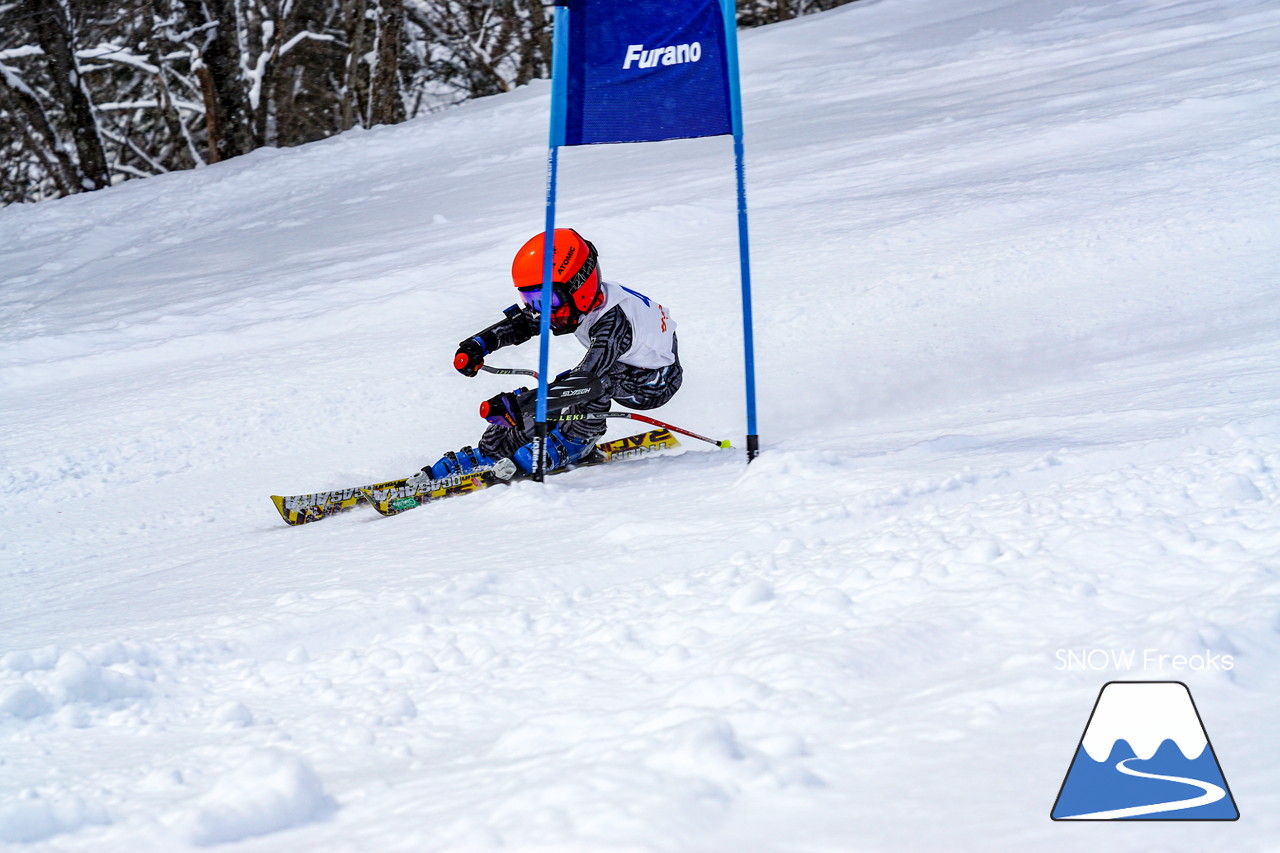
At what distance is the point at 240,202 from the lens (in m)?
11.7

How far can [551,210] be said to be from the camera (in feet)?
14.8

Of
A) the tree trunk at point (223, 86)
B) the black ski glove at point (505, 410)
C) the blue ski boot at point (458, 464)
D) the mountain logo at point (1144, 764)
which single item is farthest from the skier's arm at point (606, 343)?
the tree trunk at point (223, 86)

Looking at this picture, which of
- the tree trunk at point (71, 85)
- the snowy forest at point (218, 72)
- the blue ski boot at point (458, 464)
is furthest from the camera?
the snowy forest at point (218, 72)

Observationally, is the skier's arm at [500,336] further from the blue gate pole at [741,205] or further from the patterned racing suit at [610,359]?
the blue gate pole at [741,205]

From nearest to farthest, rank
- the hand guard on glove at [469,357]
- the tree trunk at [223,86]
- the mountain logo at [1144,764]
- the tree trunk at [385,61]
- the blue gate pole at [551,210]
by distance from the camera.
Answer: the mountain logo at [1144,764]
the blue gate pole at [551,210]
the hand guard on glove at [469,357]
the tree trunk at [223,86]
the tree trunk at [385,61]

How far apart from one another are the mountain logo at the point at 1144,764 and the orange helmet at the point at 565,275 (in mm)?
3310

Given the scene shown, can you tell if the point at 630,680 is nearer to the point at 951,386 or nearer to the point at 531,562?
the point at 531,562

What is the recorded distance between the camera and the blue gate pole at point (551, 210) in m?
4.17

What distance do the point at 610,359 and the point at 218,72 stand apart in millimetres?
15143

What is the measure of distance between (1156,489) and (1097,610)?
2.44 feet

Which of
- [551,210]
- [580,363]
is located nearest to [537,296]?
[580,363]

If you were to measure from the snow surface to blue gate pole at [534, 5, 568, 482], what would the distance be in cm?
32

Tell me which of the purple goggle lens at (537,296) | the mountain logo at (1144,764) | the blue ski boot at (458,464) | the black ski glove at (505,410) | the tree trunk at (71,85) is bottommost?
the blue ski boot at (458,464)

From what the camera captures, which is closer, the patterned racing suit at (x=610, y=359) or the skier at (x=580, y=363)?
the skier at (x=580, y=363)
